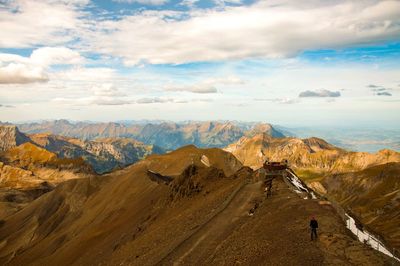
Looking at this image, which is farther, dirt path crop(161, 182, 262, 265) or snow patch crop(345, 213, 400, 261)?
dirt path crop(161, 182, 262, 265)

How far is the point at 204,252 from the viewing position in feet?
111

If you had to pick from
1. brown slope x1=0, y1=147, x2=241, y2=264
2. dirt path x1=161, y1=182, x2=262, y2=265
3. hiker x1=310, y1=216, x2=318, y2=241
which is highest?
hiker x1=310, y1=216, x2=318, y2=241

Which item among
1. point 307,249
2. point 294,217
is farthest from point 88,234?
point 307,249

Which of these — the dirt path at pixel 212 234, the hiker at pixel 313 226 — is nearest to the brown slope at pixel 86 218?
the dirt path at pixel 212 234

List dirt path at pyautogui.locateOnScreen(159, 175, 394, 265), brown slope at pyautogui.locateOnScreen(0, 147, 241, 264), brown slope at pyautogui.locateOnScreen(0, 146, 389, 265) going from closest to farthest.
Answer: dirt path at pyautogui.locateOnScreen(159, 175, 394, 265), brown slope at pyautogui.locateOnScreen(0, 146, 389, 265), brown slope at pyautogui.locateOnScreen(0, 147, 241, 264)

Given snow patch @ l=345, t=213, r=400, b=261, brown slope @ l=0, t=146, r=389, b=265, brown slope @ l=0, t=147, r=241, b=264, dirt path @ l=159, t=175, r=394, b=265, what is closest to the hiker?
dirt path @ l=159, t=175, r=394, b=265

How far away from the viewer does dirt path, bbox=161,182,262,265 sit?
3359 centimetres

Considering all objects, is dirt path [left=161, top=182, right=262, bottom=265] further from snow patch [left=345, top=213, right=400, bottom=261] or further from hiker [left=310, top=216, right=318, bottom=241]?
snow patch [left=345, top=213, right=400, bottom=261]

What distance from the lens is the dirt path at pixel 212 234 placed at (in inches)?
1323

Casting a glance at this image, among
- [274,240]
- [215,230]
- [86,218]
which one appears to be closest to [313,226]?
[274,240]

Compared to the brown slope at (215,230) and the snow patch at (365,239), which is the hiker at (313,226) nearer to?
the brown slope at (215,230)

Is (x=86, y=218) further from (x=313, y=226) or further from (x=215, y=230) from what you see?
(x=313, y=226)

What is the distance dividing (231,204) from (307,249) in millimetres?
19359

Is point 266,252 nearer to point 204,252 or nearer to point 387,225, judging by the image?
point 204,252
